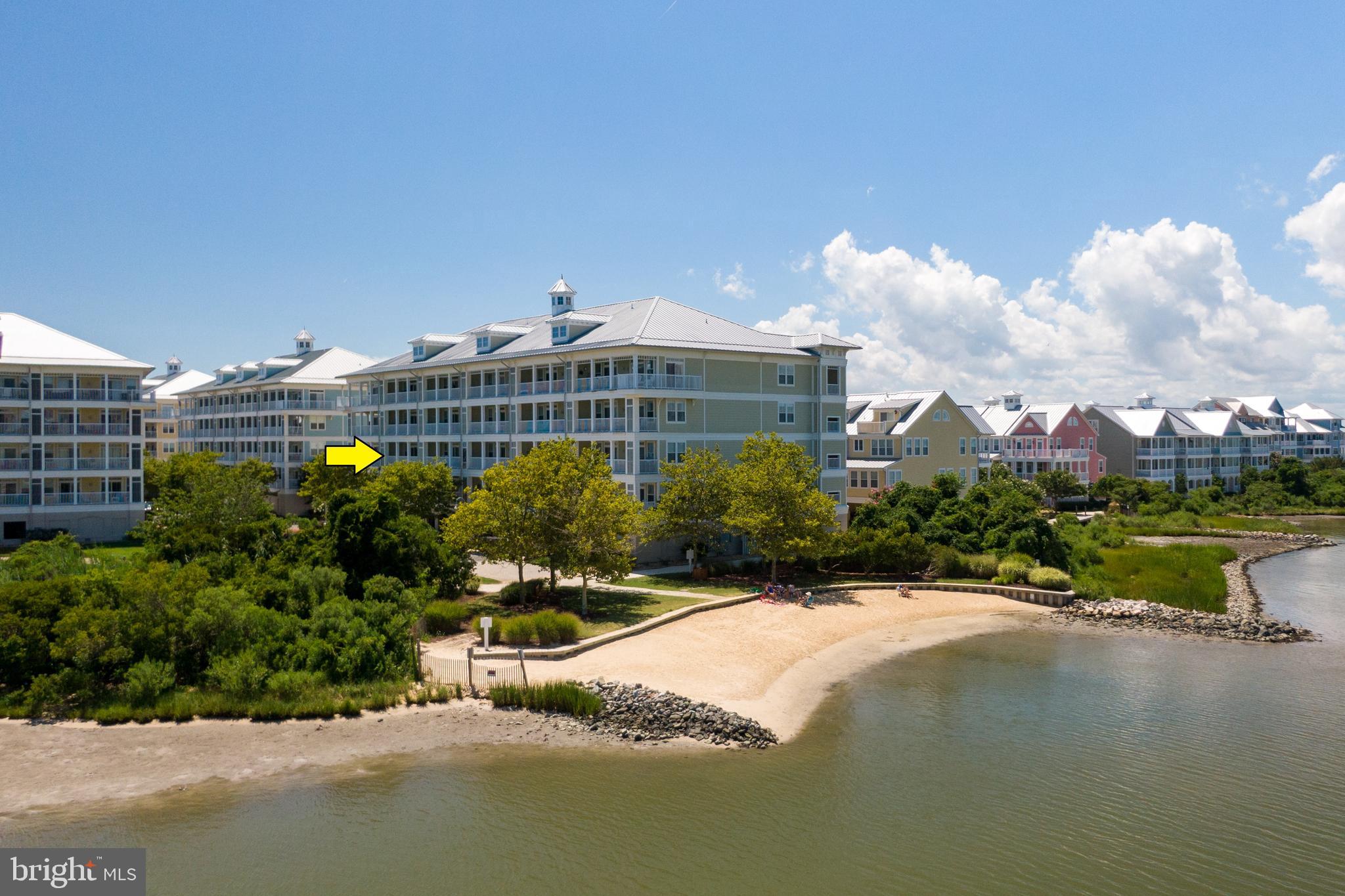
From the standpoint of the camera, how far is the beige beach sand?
88.4 ft

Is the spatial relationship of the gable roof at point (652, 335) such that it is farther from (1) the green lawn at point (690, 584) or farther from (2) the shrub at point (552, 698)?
(2) the shrub at point (552, 698)

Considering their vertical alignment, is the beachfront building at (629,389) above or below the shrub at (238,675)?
above

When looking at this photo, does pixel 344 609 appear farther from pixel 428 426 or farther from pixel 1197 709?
pixel 428 426

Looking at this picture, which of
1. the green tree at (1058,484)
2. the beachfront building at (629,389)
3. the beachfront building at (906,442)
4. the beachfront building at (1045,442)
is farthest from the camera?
the beachfront building at (1045,442)

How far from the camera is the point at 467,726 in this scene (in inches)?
955

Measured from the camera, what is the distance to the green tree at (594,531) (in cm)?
3378

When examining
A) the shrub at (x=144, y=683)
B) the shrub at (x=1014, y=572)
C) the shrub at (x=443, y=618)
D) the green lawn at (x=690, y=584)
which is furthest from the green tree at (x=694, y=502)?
the shrub at (x=144, y=683)

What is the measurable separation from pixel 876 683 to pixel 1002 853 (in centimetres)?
1104

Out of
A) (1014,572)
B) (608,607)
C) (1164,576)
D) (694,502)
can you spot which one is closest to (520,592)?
(608,607)

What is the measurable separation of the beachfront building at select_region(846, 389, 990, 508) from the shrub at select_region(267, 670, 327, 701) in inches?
1832

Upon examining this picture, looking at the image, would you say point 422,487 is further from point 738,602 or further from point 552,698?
point 552,698

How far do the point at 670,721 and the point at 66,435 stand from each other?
1734 inches

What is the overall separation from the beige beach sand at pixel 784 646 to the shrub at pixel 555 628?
43.0 inches

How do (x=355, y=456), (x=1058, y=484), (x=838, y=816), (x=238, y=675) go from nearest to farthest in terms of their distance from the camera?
(x=838, y=816), (x=238, y=675), (x=355, y=456), (x=1058, y=484)
